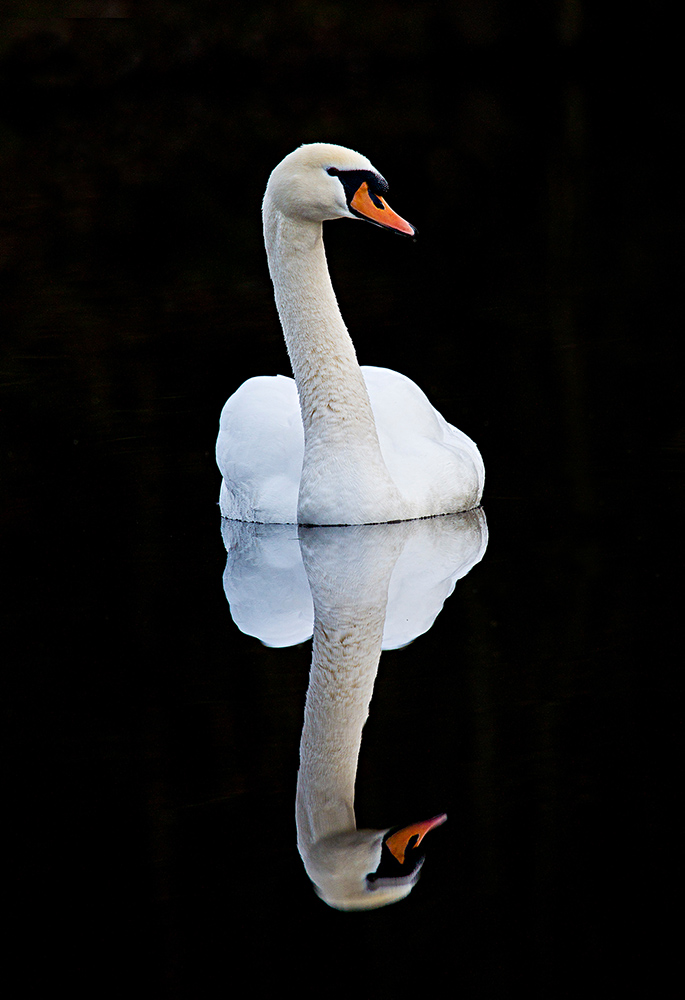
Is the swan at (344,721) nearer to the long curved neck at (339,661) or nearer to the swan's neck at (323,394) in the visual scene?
the long curved neck at (339,661)

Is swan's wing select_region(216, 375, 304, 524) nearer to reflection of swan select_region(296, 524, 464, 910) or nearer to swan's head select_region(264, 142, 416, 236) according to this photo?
reflection of swan select_region(296, 524, 464, 910)

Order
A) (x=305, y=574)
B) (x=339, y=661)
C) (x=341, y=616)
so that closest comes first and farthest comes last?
(x=339, y=661) → (x=341, y=616) → (x=305, y=574)

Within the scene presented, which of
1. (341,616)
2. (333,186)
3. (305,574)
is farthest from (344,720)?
(333,186)

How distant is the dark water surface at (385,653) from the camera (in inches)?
165

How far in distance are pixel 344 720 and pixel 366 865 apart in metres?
Result: 0.98

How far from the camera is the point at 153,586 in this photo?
7055 millimetres

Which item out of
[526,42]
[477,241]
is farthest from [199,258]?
[526,42]

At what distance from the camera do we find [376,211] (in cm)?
714

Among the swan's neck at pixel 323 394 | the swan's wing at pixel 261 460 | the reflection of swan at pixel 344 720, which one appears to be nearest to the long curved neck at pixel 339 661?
the reflection of swan at pixel 344 720

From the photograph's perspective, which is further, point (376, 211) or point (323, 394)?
point (323, 394)

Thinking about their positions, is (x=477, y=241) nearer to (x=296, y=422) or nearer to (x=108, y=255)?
(x=108, y=255)

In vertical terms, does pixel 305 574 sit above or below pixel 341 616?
above

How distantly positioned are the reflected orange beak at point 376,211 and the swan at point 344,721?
1393 mm

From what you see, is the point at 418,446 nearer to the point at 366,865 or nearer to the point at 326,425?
the point at 326,425
